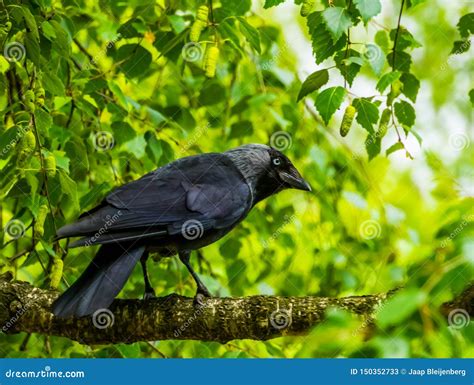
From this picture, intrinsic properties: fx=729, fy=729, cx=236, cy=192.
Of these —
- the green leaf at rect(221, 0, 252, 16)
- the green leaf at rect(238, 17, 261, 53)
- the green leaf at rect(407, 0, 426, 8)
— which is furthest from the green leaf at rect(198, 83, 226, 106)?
the green leaf at rect(407, 0, 426, 8)

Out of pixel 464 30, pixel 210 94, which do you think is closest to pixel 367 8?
pixel 464 30

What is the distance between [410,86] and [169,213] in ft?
4.36

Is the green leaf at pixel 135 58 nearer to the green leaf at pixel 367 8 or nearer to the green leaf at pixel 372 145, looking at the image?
the green leaf at pixel 372 145

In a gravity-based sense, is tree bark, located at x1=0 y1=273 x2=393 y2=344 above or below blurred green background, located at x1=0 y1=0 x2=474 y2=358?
below

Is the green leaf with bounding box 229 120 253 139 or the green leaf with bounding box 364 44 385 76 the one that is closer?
the green leaf with bounding box 364 44 385 76

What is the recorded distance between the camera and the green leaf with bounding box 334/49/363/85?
2744 millimetres

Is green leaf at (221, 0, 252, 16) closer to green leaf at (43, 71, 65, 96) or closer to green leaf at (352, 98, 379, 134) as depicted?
green leaf at (43, 71, 65, 96)

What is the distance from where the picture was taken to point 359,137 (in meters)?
7.23

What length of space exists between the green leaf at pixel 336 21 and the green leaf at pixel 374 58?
0.37 meters

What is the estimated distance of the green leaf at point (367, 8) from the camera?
99.5 inches

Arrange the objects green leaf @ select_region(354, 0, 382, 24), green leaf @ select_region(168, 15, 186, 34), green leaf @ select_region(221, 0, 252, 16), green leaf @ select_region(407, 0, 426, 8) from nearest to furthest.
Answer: green leaf @ select_region(354, 0, 382, 24) < green leaf @ select_region(407, 0, 426, 8) < green leaf @ select_region(221, 0, 252, 16) < green leaf @ select_region(168, 15, 186, 34)

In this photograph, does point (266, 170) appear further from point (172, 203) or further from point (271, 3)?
point (271, 3)

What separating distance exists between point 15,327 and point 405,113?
203 cm

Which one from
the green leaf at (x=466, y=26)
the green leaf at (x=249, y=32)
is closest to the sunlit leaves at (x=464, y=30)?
the green leaf at (x=466, y=26)
